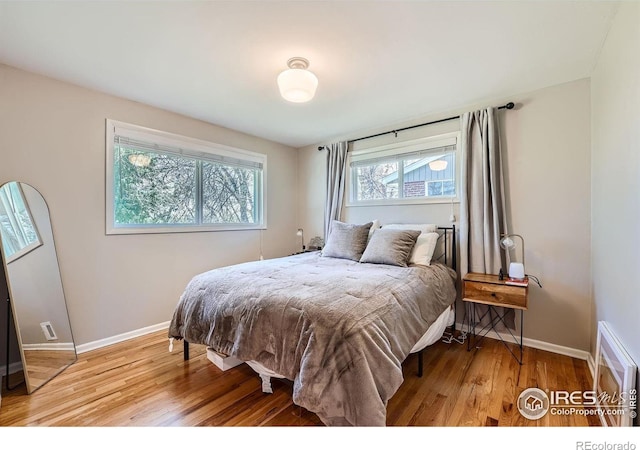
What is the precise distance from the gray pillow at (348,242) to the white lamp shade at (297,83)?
4.91 feet

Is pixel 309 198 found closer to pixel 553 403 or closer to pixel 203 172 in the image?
pixel 203 172

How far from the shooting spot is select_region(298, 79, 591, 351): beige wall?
2.32 m

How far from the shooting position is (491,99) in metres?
2.71

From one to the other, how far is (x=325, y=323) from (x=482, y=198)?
213cm

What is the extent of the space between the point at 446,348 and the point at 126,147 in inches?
142

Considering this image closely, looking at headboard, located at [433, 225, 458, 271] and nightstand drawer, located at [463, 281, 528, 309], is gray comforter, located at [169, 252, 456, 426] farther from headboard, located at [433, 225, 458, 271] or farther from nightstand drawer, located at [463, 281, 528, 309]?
headboard, located at [433, 225, 458, 271]

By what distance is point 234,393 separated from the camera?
6.03 ft

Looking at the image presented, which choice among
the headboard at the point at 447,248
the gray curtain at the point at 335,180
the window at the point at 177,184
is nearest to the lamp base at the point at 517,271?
the headboard at the point at 447,248

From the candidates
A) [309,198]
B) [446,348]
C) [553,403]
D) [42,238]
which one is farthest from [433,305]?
[42,238]

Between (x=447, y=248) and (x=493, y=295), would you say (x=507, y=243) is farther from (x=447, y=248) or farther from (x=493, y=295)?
(x=447, y=248)

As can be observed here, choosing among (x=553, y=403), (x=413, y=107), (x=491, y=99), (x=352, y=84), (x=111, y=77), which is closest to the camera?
(x=553, y=403)

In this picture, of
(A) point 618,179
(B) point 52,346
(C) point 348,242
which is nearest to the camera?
(A) point 618,179

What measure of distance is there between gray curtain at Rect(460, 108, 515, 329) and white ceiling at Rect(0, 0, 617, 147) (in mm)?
319

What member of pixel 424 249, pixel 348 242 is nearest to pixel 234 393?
pixel 348 242
